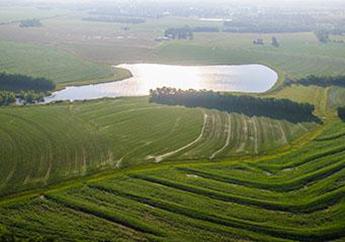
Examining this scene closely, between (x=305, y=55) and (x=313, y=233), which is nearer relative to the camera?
(x=313, y=233)

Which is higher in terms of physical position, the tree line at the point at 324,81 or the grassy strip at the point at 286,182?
the tree line at the point at 324,81

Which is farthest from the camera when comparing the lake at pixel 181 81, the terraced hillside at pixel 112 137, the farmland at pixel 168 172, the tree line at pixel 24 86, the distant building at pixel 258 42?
the distant building at pixel 258 42

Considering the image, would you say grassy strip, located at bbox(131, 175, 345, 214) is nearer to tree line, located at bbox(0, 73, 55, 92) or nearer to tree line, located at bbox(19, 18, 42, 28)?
tree line, located at bbox(0, 73, 55, 92)

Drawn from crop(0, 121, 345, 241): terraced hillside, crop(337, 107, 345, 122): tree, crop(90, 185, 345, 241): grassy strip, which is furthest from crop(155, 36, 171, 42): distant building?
crop(90, 185, 345, 241): grassy strip

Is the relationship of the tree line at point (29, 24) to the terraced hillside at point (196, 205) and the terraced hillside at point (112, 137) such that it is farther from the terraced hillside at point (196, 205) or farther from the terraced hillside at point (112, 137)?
the terraced hillside at point (196, 205)

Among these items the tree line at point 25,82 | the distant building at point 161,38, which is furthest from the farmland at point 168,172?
the distant building at point 161,38

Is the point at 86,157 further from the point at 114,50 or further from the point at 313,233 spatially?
the point at 114,50

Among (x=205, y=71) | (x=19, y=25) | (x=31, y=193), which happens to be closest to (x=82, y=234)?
(x=31, y=193)
